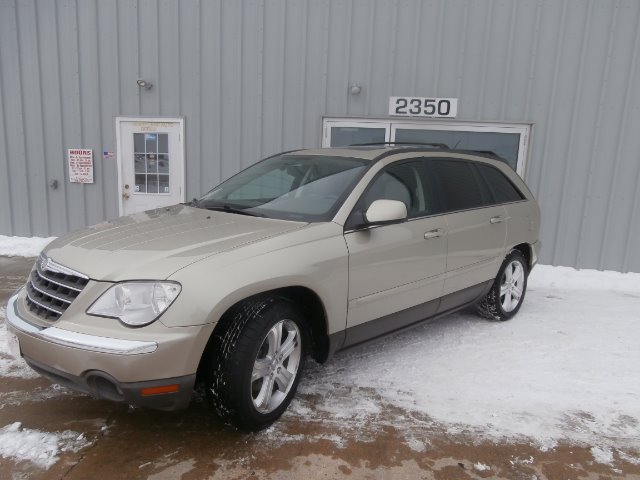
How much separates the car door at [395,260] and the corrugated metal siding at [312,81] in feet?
12.4

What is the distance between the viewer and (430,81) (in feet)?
23.7

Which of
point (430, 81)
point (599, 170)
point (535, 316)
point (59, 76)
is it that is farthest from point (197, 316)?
point (59, 76)

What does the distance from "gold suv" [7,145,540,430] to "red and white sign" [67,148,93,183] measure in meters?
4.85

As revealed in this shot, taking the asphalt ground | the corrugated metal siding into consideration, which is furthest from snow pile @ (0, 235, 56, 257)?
the asphalt ground

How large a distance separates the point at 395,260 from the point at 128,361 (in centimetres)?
189

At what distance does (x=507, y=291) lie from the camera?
511cm

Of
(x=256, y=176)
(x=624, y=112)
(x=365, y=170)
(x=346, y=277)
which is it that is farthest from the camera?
(x=624, y=112)

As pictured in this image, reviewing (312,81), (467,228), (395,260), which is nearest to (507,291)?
(467,228)

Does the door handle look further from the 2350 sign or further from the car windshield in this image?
the 2350 sign

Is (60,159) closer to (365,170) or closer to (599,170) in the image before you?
(365,170)

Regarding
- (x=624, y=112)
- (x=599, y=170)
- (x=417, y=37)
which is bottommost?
(x=599, y=170)

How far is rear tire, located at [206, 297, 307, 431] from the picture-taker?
266 cm

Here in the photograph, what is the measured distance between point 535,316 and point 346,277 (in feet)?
10.1

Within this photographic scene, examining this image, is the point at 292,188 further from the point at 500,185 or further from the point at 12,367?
the point at 12,367
